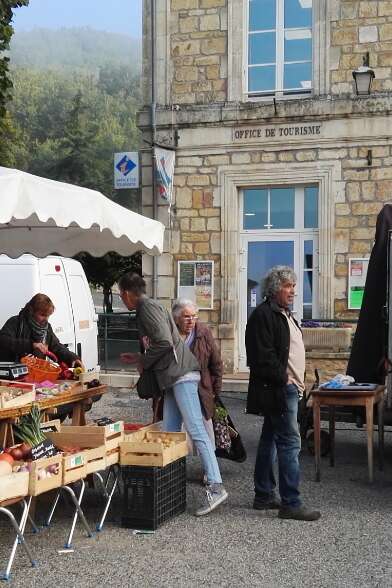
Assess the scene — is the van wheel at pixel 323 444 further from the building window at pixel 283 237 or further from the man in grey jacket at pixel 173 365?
the building window at pixel 283 237

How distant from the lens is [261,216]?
1488 centimetres

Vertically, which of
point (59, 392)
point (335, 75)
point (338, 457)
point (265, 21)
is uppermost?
point (265, 21)

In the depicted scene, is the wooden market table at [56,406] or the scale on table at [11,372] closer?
the wooden market table at [56,406]

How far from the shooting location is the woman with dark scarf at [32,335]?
8312 millimetres

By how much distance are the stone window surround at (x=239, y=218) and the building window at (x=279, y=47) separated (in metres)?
1.37

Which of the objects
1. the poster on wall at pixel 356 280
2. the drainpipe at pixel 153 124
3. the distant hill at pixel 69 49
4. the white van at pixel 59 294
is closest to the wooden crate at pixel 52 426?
the white van at pixel 59 294

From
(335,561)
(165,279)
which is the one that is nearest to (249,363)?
(335,561)

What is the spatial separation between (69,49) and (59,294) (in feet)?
602

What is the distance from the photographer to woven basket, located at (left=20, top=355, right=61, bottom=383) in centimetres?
741

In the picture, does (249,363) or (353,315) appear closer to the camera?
(249,363)

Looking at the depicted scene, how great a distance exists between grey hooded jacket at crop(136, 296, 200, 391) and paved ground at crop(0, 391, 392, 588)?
1075mm

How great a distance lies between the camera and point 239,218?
1491 centimetres

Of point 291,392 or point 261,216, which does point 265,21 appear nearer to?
point 261,216

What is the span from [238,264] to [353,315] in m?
2.20
